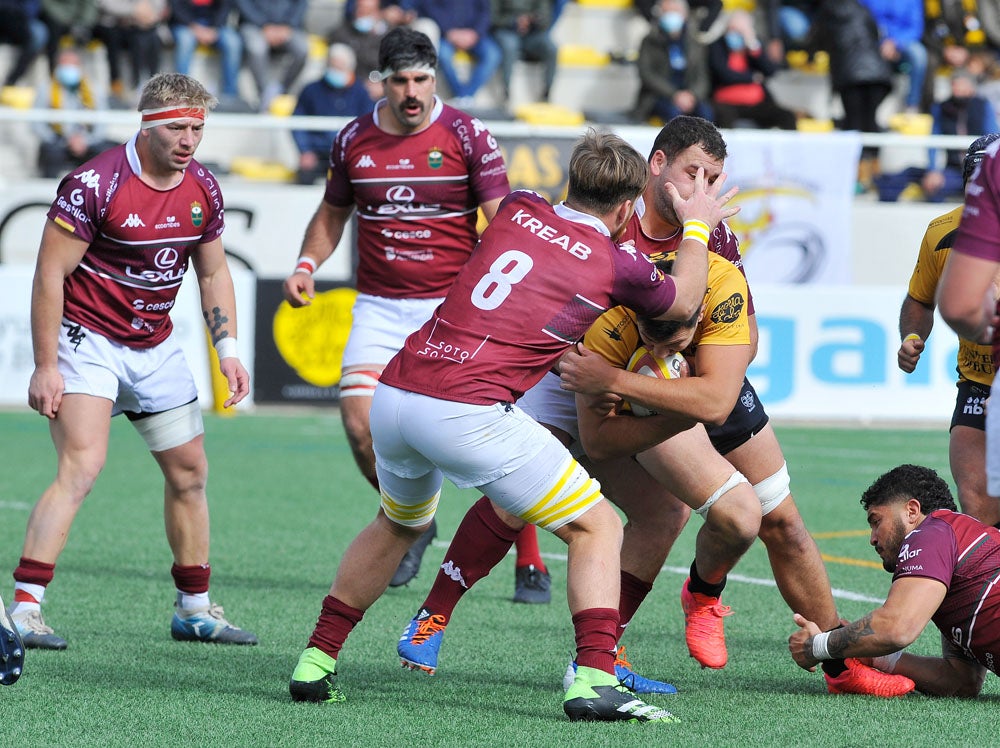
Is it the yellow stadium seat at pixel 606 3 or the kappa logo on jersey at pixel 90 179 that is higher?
the yellow stadium seat at pixel 606 3

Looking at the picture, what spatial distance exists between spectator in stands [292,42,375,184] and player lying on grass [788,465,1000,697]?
40.0ft

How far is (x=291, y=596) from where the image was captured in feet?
20.9

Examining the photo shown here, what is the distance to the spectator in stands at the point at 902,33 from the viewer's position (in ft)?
61.8

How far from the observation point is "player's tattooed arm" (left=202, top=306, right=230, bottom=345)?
5.69 metres

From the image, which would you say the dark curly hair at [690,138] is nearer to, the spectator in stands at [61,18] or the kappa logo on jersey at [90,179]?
the kappa logo on jersey at [90,179]

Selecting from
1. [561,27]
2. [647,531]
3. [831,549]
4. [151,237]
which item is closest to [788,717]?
[647,531]

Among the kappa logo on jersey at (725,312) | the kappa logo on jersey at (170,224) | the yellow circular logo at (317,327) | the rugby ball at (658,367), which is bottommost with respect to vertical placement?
the yellow circular logo at (317,327)

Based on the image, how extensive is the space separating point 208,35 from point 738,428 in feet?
46.0

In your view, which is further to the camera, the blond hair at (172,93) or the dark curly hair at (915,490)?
the blond hair at (172,93)

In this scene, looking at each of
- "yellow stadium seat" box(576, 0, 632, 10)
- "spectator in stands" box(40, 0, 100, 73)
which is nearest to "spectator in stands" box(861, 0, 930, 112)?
"yellow stadium seat" box(576, 0, 632, 10)

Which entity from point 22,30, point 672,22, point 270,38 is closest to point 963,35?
point 672,22

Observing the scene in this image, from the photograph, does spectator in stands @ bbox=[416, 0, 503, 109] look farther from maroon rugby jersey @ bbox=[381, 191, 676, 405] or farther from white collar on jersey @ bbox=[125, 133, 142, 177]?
maroon rugby jersey @ bbox=[381, 191, 676, 405]

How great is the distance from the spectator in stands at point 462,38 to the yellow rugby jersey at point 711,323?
13.2m

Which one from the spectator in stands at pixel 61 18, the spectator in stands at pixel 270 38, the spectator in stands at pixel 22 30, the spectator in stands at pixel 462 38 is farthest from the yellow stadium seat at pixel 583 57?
the spectator in stands at pixel 22 30
